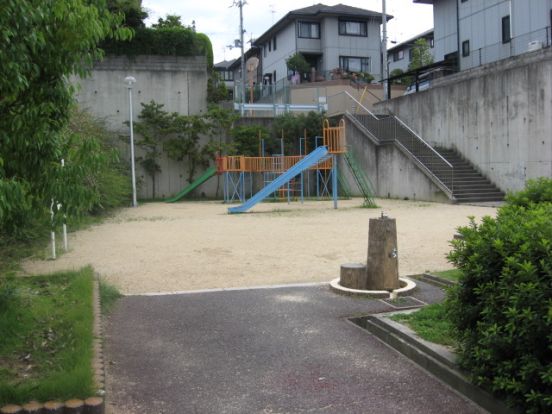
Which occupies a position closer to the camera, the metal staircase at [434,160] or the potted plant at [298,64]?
the metal staircase at [434,160]

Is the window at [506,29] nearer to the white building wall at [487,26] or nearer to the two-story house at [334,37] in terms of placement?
the white building wall at [487,26]

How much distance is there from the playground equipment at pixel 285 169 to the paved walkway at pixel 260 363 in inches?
557

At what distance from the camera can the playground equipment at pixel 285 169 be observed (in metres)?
20.9

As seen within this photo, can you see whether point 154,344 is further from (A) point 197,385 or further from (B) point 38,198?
(B) point 38,198

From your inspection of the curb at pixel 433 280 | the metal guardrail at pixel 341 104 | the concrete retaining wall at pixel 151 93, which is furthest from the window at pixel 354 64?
the curb at pixel 433 280

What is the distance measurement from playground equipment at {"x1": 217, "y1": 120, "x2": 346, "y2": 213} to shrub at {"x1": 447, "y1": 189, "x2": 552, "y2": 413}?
1645cm

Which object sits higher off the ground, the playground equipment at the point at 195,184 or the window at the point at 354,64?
the window at the point at 354,64

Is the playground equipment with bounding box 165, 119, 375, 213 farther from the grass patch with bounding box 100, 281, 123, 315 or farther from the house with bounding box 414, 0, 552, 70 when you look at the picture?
the grass patch with bounding box 100, 281, 123, 315

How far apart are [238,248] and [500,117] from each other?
565 inches

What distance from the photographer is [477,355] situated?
3.61 meters

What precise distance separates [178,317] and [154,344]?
87 centimetres

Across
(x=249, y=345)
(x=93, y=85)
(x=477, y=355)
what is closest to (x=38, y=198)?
(x=249, y=345)

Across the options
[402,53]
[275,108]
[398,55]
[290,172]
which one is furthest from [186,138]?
[398,55]

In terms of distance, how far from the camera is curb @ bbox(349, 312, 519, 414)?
364 centimetres
